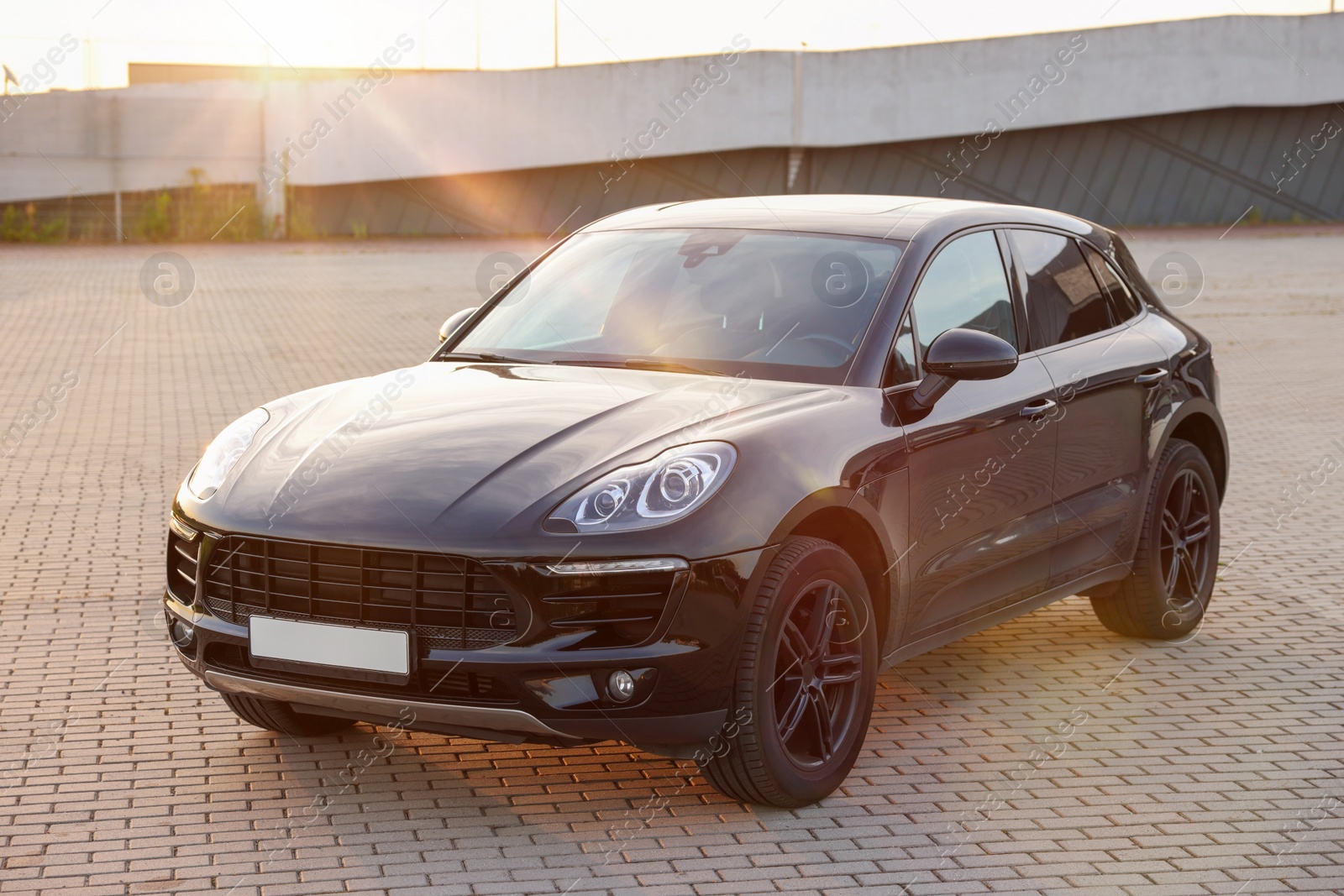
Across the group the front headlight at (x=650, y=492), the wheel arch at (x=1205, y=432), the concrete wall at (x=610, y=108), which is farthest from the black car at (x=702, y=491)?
the concrete wall at (x=610, y=108)

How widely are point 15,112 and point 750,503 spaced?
3692 cm

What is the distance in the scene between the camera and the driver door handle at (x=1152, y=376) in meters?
6.33

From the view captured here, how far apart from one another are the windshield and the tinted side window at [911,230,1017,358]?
175mm

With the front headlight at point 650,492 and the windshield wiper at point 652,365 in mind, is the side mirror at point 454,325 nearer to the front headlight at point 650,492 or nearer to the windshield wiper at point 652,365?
the windshield wiper at point 652,365

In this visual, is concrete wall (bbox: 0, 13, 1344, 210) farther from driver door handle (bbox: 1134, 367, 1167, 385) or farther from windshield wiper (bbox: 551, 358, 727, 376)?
→ windshield wiper (bbox: 551, 358, 727, 376)

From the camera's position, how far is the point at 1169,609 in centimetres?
670

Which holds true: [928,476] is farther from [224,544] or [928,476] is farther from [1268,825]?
[224,544]

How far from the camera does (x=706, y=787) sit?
4859mm

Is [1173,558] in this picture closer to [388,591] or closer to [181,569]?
[388,591]

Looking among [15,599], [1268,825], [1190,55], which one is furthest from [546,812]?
[1190,55]

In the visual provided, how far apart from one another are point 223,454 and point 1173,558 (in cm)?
391

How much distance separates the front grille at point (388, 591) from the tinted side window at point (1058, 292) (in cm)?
257

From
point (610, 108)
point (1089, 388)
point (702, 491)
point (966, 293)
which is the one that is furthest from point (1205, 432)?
point (610, 108)

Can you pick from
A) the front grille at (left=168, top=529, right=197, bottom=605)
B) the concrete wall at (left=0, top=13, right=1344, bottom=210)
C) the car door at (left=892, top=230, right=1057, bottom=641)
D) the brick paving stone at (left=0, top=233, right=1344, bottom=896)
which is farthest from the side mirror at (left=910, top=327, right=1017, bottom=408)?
the concrete wall at (left=0, top=13, right=1344, bottom=210)
